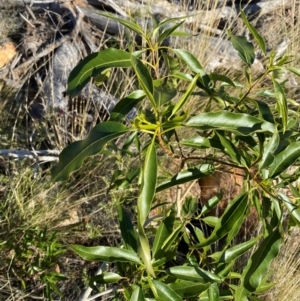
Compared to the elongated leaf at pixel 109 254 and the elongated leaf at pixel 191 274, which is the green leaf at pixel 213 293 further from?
the elongated leaf at pixel 109 254

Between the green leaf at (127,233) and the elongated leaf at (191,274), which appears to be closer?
the elongated leaf at (191,274)

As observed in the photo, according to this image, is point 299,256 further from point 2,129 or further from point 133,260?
point 2,129

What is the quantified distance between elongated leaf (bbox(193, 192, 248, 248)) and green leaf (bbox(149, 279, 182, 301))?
Answer: 0.48 ft

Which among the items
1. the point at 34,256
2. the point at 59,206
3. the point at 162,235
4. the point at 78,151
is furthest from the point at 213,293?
the point at 59,206

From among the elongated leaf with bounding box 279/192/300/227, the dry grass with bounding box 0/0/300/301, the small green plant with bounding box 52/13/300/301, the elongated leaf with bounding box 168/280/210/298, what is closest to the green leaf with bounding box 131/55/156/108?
the small green plant with bounding box 52/13/300/301

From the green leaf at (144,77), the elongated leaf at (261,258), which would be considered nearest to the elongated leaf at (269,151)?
the elongated leaf at (261,258)

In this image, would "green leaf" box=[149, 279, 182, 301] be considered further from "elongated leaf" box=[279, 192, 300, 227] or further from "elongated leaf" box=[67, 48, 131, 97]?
"elongated leaf" box=[67, 48, 131, 97]

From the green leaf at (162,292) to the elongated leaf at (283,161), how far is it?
1.07 feet

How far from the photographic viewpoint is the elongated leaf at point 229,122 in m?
1.04

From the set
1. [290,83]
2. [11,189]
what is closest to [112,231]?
[11,189]

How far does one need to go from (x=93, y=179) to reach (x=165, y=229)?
1.38m

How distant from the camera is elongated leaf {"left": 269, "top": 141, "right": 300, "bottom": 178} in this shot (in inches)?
42.7

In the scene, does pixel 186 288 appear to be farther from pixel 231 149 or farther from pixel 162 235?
pixel 231 149

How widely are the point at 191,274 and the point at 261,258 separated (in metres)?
0.19
